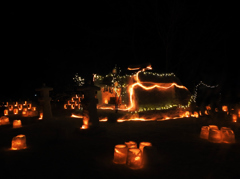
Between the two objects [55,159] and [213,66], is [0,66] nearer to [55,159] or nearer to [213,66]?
[55,159]

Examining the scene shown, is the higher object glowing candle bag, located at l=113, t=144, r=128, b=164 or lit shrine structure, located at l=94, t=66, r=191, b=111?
lit shrine structure, located at l=94, t=66, r=191, b=111

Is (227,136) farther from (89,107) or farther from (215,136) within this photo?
(89,107)

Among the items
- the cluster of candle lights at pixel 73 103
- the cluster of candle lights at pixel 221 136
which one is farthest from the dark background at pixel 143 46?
the cluster of candle lights at pixel 221 136

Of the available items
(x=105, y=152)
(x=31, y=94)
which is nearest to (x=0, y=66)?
(x=31, y=94)

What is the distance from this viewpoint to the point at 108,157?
542cm

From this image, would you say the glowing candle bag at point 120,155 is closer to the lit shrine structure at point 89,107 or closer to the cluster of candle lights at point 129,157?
the cluster of candle lights at point 129,157

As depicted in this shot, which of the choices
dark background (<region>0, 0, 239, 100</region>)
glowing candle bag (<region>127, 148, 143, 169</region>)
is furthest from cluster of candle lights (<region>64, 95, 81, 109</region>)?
glowing candle bag (<region>127, 148, 143, 169</region>)

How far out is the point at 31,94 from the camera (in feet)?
72.2

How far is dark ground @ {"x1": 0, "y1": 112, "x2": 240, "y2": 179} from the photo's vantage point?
4410 mm

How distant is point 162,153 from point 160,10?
63.2 ft

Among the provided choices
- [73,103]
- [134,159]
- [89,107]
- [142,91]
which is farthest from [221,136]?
[73,103]

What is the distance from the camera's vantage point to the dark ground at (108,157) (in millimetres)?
4410

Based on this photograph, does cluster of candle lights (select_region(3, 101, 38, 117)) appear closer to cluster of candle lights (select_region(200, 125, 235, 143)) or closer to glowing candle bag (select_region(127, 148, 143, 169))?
glowing candle bag (select_region(127, 148, 143, 169))

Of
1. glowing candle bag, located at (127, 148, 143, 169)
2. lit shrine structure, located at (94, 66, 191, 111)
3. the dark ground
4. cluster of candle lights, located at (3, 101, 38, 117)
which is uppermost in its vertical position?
lit shrine structure, located at (94, 66, 191, 111)
